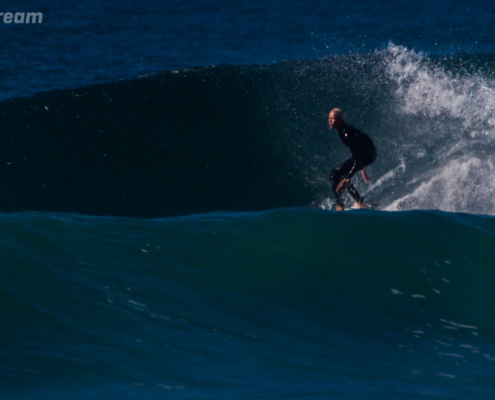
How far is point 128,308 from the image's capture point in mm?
4520

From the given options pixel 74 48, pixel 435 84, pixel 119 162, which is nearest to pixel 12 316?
pixel 119 162

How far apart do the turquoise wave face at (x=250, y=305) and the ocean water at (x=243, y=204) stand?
0.02 m

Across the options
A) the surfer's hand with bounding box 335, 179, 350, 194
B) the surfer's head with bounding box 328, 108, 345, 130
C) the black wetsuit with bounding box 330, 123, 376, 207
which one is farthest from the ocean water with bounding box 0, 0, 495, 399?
the surfer's head with bounding box 328, 108, 345, 130

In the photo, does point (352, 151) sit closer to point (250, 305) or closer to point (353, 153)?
point (353, 153)

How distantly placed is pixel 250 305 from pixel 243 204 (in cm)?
628

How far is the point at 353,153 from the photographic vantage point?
25.8ft

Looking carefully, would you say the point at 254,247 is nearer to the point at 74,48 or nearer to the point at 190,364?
the point at 190,364

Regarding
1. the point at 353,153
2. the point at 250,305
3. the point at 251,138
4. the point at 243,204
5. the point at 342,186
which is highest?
the point at 251,138

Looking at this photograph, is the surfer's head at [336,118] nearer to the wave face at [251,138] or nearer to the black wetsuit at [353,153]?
the black wetsuit at [353,153]

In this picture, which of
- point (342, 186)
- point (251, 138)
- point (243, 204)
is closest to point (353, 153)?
point (342, 186)

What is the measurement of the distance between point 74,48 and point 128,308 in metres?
12.8

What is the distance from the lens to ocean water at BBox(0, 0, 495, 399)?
3928 millimetres

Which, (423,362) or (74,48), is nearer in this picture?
(423,362)

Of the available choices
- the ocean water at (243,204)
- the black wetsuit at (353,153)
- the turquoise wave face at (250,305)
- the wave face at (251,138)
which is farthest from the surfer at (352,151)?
the wave face at (251,138)
